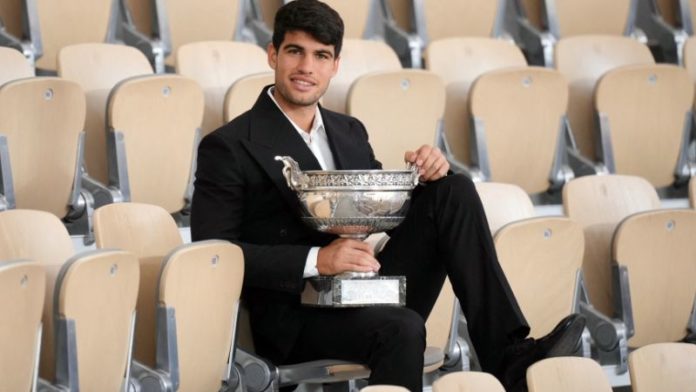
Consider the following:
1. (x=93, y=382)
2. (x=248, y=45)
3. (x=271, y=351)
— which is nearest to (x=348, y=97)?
(x=248, y=45)

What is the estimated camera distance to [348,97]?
2.93 m

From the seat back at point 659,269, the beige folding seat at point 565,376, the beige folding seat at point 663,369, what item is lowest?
the seat back at point 659,269

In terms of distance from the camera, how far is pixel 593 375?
1929 mm

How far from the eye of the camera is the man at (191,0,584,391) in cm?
202

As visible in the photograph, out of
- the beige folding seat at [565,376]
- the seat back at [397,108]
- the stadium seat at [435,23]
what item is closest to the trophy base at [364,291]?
the beige folding seat at [565,376]

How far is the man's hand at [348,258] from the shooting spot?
2010 mm

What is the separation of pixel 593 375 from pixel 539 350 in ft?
0.29

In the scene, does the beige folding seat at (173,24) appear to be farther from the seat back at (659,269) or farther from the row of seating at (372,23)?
the seat back at (659,269)

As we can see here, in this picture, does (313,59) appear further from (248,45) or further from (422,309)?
(248,45)

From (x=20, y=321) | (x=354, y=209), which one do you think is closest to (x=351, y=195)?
(x=354, y=209)

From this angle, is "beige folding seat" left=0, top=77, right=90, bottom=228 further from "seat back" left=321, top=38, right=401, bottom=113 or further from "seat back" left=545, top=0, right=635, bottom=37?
"seat back" left=545, top=0, right=635, bottom=37

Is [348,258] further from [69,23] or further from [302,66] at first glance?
[69,23]

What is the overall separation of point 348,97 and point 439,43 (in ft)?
1.71

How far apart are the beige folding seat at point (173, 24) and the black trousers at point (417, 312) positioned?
138cm
